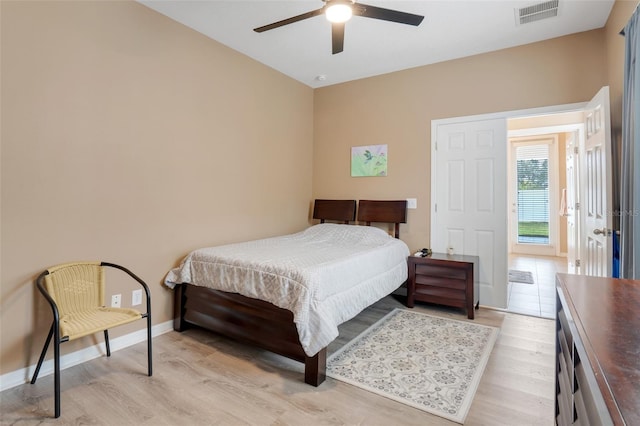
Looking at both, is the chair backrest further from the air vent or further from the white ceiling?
the air vent

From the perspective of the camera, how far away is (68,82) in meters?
2.28

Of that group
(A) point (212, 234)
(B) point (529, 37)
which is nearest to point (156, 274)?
(A) point (212, 234)

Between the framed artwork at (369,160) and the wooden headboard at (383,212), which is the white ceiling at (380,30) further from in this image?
the wooden headboard at (383,212)

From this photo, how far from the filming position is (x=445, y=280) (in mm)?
3385

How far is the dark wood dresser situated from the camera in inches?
23.6

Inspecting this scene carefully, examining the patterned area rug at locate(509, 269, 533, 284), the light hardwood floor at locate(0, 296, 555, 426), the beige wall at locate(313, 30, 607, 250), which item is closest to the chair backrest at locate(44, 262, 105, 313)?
the light hardwood floor at locate(0, 296, 555, 426)

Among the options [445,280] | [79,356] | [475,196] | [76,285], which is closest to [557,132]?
[475,196]

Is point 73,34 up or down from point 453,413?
up

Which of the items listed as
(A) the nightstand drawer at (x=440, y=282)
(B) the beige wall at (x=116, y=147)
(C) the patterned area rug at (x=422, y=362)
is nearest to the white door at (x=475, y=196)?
(A) the nightstand drawer at (x=440, y=282)

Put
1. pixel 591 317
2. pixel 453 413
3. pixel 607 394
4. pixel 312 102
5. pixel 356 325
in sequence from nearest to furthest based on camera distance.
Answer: pixel 607 394, pixel 591 317, pixel 453 413, pixel 356 325, pixel 312 102

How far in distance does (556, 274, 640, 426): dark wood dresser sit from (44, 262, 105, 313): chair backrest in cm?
270

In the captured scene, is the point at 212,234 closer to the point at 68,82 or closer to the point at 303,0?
→ the point at 68,82

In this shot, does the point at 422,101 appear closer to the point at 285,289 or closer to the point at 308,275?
the point at 308,275

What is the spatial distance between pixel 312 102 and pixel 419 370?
12.5ft
